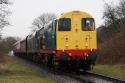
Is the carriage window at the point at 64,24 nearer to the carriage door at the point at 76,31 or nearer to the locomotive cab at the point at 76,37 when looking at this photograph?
the locomotive cab at the point at 76,37

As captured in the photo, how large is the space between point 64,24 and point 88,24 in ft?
4.94

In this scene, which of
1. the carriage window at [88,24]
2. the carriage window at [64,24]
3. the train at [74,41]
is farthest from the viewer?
the carriage window at [88,24]

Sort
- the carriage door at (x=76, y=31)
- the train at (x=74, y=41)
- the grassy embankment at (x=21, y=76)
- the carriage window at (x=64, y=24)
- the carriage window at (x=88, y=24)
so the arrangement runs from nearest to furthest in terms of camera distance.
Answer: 1. the grassy embankment at (x=21, y=76)
2. the train at (x=74, y=41)
3. the carriage door at (x=76, y=31)
4. the carriage window at (x=64, y=24)
5. the carriage window at (x=88, y=24)

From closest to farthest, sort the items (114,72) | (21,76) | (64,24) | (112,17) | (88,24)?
(21,76)
(114,72)
(64,24)
(88,24)
(112,17)

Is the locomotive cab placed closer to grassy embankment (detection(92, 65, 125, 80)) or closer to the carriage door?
the carriage door

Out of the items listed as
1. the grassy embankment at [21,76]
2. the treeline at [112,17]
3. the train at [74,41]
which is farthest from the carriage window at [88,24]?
the treeline at [112,17]

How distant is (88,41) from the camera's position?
2477 centimetres

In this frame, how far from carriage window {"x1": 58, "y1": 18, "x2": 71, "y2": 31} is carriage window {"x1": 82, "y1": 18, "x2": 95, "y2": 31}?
929mm

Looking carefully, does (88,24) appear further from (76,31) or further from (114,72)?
(114,72)

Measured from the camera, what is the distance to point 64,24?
2498 cm

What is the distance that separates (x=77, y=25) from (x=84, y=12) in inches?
37.6

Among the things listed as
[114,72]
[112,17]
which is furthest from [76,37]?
[112,17]

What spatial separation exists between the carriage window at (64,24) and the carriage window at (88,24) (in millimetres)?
929

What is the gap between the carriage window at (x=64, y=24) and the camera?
24875 mm
